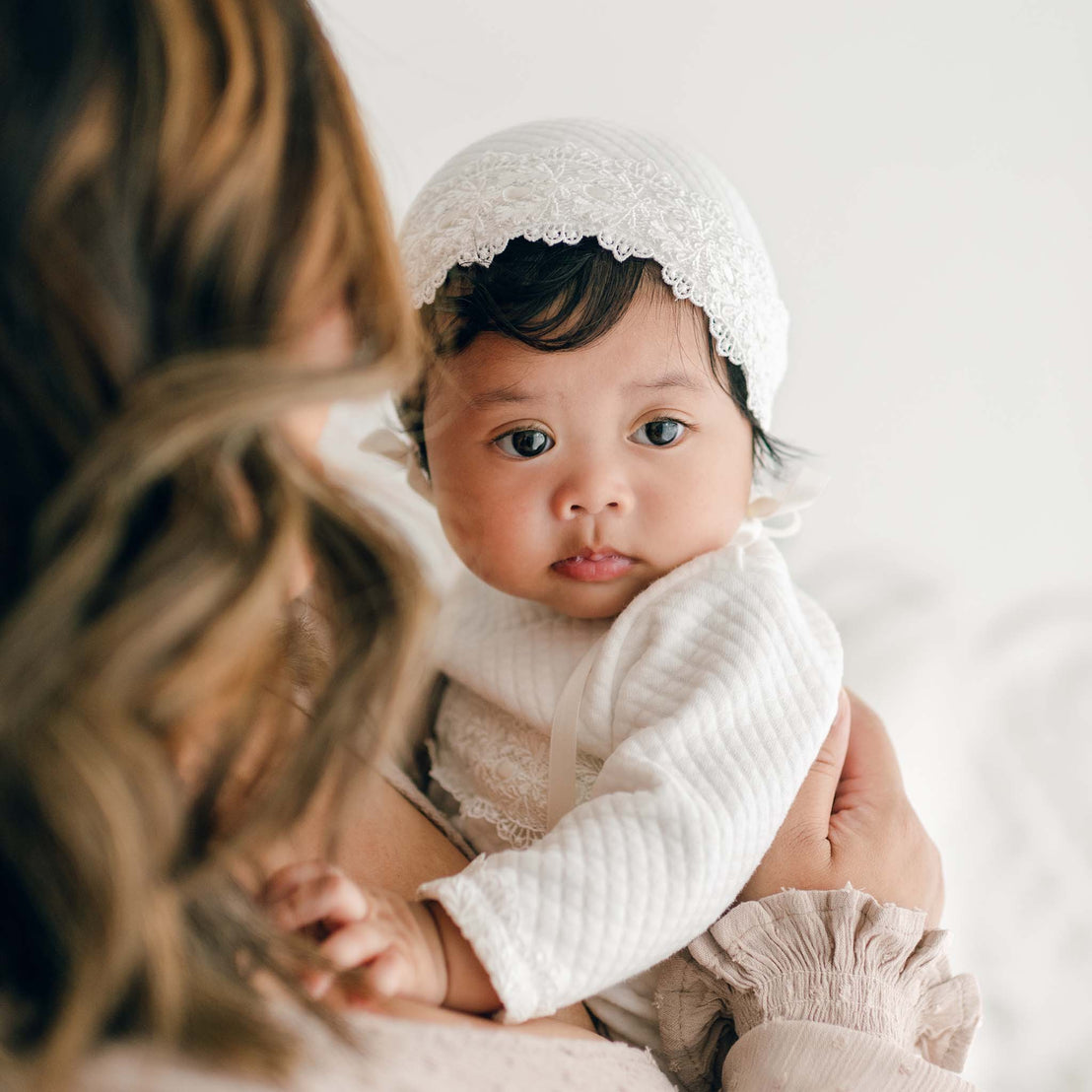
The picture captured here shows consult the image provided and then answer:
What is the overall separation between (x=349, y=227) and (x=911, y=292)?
1.41 m

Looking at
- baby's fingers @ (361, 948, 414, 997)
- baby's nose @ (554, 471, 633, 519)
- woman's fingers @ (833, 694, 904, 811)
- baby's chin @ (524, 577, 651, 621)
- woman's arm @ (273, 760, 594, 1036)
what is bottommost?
baby's fingers @ (361, 948, 414, 997)

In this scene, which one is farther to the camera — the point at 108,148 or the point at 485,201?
the point at 485,201

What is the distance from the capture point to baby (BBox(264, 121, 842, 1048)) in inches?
37.2

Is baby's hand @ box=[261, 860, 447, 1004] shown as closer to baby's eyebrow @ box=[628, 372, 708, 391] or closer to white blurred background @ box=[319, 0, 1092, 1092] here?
baby's eyebrow @ box=[628, 372, 708, 391]

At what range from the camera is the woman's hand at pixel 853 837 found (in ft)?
3.31

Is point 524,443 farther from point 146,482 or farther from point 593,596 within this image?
point 146,482

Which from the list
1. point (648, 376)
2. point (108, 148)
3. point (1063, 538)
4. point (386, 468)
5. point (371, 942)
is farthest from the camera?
point (1063, 538)

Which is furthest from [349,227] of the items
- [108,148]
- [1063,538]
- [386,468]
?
[1063,538]

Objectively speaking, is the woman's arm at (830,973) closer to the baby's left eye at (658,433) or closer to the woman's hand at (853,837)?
the woman's hand at (853,837)

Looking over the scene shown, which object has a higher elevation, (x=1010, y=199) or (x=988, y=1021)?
(x=1010, y=199)

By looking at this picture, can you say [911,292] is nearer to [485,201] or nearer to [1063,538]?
[1063,538]

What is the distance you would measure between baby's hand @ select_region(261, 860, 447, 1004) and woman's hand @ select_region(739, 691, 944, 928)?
392mm

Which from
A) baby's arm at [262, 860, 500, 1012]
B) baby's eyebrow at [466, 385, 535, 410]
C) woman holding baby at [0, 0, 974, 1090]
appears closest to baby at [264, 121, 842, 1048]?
baby's eyebrow at [466, 385, 535, 410]

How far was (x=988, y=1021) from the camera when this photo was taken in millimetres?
1363
